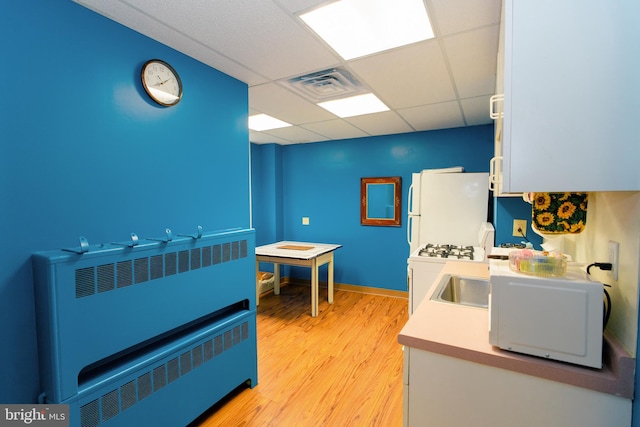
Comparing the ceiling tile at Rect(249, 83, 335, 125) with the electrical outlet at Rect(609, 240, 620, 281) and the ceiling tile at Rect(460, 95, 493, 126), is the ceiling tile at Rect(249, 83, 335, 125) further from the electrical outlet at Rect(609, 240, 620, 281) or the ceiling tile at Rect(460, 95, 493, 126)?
the electrical outlet at Rect(609, 240, 620, 281)

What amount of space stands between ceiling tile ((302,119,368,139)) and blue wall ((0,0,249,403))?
5.70 ft

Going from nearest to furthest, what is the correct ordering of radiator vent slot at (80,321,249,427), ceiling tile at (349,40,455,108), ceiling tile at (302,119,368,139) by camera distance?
radiator vent slot at (80,321,249,427) → ceiling tile at (349,40,455,108) → ceiling tile at (302,119,368,139)

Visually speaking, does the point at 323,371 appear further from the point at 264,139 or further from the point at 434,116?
the point at 264,139

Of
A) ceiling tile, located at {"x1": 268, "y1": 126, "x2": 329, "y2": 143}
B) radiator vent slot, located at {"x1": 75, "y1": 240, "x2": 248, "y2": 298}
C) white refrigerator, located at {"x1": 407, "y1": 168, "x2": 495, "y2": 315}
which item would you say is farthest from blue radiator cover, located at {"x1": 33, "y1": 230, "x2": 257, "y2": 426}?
ceiling tile, located at {"x1": 268, "y1": 126, "x2": 329, "y2": 143}

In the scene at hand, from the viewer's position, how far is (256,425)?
71.6 inches

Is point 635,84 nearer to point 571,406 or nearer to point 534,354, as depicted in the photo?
point 534,354

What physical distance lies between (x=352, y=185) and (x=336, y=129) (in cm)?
95

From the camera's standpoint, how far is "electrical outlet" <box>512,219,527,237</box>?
2574 mm

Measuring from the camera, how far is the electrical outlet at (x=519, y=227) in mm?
2574

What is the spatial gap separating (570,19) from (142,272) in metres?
1.95

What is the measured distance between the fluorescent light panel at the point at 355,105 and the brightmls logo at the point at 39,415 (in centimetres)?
265

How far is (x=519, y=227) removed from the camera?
102 inches

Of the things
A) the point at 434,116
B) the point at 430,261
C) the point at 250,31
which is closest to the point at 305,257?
the point at 430,261

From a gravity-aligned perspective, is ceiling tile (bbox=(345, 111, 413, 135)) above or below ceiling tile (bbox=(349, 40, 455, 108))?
above
